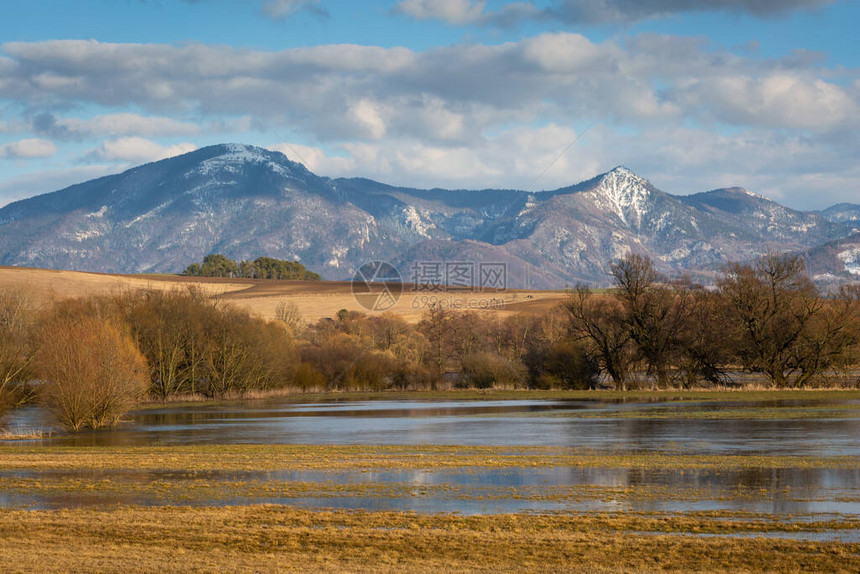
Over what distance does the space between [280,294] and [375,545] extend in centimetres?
15305

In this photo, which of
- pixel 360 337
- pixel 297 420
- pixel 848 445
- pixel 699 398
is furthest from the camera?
pixel 360 337

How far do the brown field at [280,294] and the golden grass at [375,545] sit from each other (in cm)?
10661

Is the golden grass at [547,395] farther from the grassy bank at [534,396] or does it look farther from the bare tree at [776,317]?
the bare tree at [776,317]

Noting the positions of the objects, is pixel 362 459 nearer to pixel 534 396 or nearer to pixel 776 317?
pixel 534 396

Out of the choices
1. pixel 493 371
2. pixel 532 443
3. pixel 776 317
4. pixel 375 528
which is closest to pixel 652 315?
pixel 776 317

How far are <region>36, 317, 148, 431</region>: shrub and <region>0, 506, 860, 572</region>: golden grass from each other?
28.1m

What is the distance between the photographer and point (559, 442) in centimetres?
3906

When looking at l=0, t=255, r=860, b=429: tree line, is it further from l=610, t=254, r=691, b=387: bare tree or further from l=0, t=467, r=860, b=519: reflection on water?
l=0, t=467, r=860, b=519: reflection on water

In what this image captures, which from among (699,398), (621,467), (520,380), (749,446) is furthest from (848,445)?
(520,380)

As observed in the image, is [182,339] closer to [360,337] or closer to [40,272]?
[360,337]

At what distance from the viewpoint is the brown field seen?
5472 inches

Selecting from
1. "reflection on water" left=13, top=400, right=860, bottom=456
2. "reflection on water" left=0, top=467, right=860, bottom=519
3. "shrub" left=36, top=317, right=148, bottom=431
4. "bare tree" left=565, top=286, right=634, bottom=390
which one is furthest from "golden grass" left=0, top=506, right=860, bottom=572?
"bare tree" left=565, top=286, right=634, bottom=390

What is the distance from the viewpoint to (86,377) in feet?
160

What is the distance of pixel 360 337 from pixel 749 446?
75.6 m
